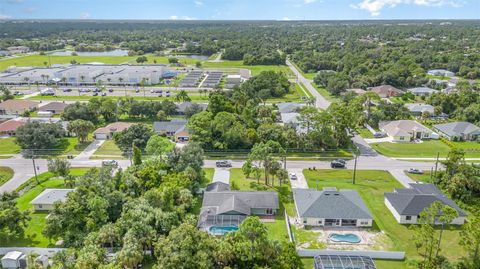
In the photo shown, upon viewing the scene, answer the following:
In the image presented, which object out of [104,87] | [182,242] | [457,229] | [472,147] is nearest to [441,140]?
[472,147]

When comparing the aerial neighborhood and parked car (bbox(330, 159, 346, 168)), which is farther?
parked car (bbox(330, 159, 346, 168))

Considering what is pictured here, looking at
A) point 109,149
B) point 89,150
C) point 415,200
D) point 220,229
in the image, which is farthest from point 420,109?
point 89,150

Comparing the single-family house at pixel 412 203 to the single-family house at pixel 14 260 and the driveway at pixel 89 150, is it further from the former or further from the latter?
the driveway at pixel 89 150

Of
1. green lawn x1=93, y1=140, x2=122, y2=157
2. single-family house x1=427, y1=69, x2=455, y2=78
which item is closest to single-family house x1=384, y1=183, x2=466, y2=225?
green lawn x1=93, y1=140, x2=122, y2=157

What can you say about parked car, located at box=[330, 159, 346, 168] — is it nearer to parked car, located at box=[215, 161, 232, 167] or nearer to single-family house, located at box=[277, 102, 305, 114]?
parked car, located at box=[215, 161, 232, 167]

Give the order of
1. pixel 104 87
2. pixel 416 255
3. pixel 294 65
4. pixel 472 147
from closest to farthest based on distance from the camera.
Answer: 1. pixel 416 255
2. pixel 472 147
3. pixel 104 87
4. pixel 294 65

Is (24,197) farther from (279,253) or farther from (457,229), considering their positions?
(457,229)

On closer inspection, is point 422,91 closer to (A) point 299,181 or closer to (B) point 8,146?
(A) point 299,181
